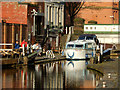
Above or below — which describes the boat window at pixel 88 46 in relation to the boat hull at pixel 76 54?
above

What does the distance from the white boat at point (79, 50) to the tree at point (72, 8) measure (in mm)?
19076

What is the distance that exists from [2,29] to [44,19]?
429 inches

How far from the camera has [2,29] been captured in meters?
43.9

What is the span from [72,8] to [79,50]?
24.0 m

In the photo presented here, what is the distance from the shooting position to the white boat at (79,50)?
40938mm

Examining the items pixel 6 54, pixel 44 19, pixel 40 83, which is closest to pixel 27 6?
pixel 44 19

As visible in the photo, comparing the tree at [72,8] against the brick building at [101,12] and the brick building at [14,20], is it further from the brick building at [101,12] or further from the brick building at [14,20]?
the brick building at [14,20]

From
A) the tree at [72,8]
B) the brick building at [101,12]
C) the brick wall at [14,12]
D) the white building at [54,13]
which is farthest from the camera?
the brick building at [101,12]

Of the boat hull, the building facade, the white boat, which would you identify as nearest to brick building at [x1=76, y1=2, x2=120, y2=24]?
the building facade

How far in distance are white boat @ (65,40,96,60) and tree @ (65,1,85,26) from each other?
1908 centimetres

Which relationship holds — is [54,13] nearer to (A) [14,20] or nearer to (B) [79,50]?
(A) [14,20]

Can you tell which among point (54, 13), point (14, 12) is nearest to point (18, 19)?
point (14, 12)

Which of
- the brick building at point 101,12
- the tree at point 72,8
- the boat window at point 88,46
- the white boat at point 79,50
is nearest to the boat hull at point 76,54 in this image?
the white boat at point 79,50

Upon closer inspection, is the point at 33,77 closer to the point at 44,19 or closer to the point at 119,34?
the point at 44,19
